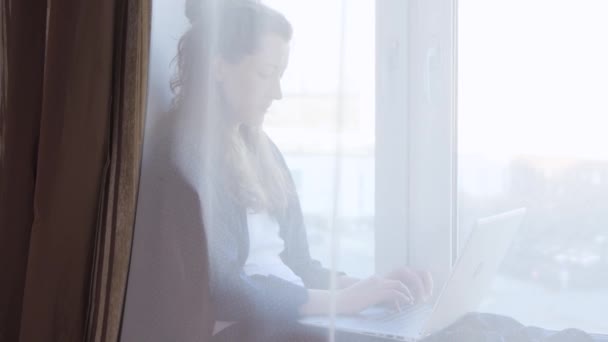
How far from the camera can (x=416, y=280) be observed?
112cm

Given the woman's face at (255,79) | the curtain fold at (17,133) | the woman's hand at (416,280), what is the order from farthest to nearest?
the curtain fold at (17,133) → the woman's face at (255,79) → the woman's hand at (416,280)

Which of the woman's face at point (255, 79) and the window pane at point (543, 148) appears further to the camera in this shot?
the woman's face at point (255, 79)

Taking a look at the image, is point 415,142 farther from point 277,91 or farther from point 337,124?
point 277,91

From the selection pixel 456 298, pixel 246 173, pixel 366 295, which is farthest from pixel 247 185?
pixel 456 298

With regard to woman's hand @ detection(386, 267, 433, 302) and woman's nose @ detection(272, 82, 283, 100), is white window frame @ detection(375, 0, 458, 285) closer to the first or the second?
woman's hand @ detection(386, 267, 433, 302)

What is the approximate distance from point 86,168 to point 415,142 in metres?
0.67

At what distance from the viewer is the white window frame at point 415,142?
3.68 feet

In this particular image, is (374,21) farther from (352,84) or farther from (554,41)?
(554,41)

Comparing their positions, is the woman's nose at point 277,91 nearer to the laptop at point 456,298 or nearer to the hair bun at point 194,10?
the hair bun at point 194,10

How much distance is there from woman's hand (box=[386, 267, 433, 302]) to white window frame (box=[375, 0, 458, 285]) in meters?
0.01

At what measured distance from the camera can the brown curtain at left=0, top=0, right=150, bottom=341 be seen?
4.24 ft

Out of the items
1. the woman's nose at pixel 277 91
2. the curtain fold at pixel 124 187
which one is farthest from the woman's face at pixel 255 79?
the curtain fold at pixel 124 187

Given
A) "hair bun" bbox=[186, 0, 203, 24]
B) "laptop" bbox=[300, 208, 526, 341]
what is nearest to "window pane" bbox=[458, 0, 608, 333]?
"laptop" bbox=[300, 208, 526, 341]

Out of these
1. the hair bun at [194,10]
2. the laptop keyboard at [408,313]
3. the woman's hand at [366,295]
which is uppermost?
the hair bun at [194,10]
